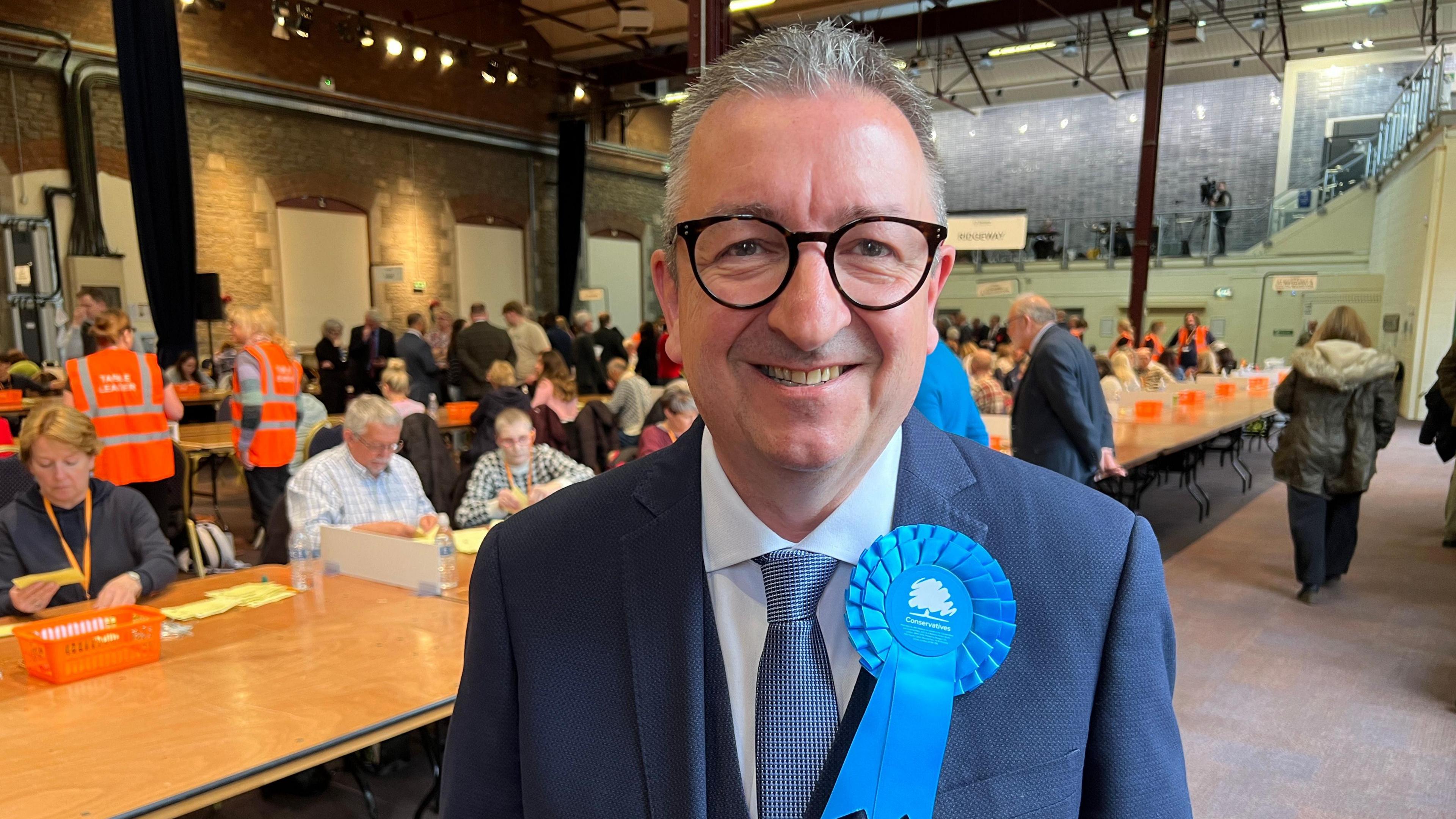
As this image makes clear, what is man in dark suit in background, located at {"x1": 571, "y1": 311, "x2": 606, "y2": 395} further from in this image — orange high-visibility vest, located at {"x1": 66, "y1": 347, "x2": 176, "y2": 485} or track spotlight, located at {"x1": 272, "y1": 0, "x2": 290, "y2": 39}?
orange high-visibility vest, located at {"x1": 66, "y1": 347, "x2": 176, "y2": 485}

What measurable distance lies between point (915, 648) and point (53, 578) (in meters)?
3.19

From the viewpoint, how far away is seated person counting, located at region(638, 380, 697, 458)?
178 inches

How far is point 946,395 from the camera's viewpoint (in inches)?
153

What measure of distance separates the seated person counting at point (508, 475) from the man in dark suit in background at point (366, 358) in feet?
22.0

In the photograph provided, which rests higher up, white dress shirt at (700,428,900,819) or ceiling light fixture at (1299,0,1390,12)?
ceiling light fixture at (1299,0,1390,12)

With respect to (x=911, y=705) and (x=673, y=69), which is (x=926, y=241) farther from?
(x=673, y=69)

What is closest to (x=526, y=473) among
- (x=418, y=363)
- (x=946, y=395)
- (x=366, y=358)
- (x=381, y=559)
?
(x=381, y=559)

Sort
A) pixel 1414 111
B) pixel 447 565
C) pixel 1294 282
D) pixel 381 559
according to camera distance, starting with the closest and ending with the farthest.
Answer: pixel 447 565, pixel 381 559, pixel 1414 111, pixel 1294 282

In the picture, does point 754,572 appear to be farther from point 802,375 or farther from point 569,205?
point 569,205

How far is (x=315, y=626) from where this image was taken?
2650 mm

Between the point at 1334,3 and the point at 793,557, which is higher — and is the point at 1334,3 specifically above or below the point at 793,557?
above

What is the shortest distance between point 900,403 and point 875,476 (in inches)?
4.1

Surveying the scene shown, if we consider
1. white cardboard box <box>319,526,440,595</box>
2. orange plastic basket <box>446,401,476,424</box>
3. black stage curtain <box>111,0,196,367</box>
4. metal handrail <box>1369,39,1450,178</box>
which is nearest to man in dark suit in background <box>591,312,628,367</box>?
orange plastic basket <box>446,401,476,424</box>

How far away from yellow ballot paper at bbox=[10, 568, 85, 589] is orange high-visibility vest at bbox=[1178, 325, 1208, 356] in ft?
44.5
